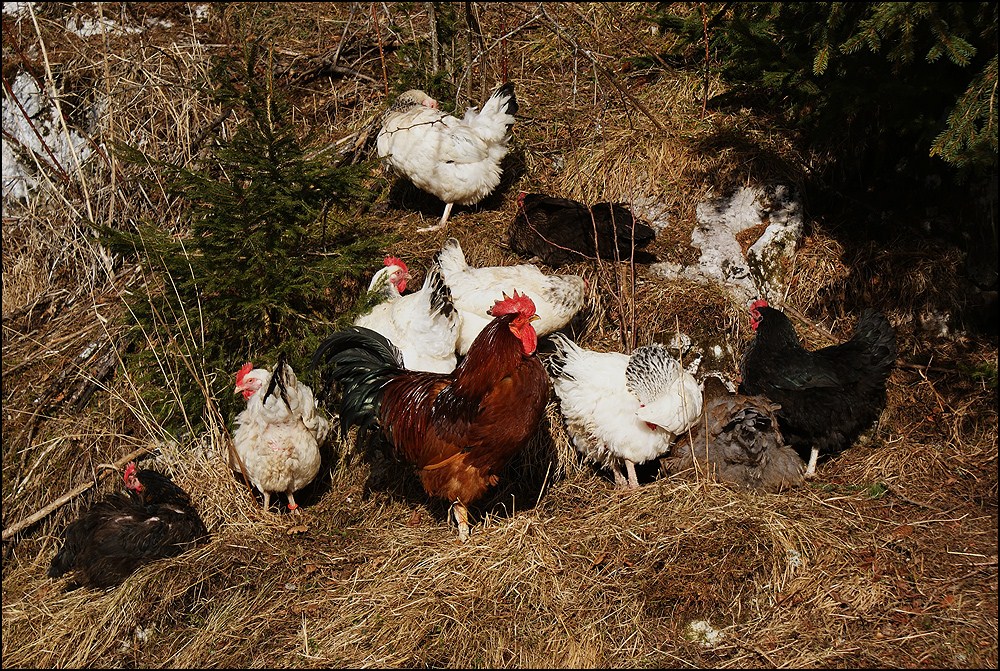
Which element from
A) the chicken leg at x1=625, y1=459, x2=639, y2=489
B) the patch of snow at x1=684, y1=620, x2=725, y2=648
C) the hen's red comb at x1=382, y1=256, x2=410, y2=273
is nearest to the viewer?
the patch of snow at x1=684, y1=620, x2=725, y2=648

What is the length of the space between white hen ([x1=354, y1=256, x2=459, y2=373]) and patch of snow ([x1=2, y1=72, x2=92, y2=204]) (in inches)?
131

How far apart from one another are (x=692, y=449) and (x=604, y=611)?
1.33 meters

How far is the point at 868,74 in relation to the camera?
4242 mm

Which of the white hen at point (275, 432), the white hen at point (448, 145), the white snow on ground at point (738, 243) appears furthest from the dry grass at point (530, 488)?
the white hen at point (448, 145)

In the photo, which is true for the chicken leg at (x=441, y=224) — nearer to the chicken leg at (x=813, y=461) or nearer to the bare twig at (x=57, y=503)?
the bare twig at (x=57, y=503)

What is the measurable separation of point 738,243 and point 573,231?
128cm

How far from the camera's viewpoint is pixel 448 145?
5.65 meters

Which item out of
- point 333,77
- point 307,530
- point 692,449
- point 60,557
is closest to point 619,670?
point 692,449

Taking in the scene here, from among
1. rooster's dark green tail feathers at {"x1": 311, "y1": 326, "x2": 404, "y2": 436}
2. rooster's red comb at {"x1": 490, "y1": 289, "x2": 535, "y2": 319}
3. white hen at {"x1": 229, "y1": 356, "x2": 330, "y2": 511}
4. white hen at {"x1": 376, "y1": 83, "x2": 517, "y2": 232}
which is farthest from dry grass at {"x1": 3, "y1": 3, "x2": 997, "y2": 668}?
rooster's red comb at {"x1": 490, "y1": 289, "x2": 535, "y2": 319}

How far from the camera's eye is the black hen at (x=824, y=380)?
4.29 meters

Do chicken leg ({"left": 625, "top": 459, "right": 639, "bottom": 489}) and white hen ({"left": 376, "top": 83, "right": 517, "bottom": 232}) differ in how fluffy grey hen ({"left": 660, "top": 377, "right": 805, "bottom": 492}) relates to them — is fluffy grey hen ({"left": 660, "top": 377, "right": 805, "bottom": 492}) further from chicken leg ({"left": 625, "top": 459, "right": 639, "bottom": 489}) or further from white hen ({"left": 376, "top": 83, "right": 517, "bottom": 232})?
white hen ({"left": 376, "top": 83, "right": 517, "bottom": 232})

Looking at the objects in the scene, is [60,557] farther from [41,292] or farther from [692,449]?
[692,449]

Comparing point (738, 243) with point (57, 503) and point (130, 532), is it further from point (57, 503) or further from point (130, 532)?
point (57, 503)

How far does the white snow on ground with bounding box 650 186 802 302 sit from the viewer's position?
5.25 meters
